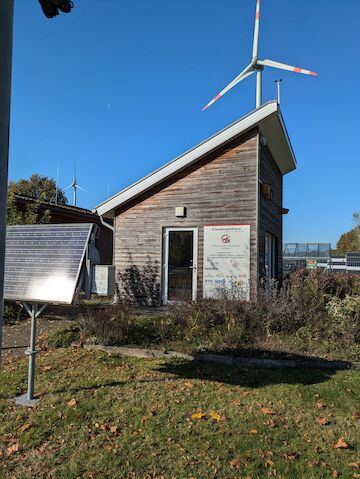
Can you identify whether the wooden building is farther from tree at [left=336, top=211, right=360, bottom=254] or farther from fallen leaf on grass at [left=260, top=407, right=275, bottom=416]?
tree at [left=336, top=211, right=360, bottom=254]

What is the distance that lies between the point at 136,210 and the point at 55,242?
7125mm

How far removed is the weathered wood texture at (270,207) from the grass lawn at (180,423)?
5741 millimetres

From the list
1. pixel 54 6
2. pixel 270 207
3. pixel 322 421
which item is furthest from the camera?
pixel 270 207

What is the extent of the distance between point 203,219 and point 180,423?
7.61 metres

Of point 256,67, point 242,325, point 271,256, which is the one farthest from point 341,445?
point 256,67

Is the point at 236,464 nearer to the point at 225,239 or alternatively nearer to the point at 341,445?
the point at 341,445

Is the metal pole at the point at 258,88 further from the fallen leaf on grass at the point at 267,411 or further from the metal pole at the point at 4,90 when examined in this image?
the metal pole at the point at 4,90

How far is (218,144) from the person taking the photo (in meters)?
10.9

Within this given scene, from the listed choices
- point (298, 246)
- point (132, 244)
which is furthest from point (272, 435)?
point (298, 246)

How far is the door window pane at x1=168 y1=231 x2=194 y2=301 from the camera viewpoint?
11.3 metres

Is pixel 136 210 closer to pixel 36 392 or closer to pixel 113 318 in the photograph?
pixel 113 318

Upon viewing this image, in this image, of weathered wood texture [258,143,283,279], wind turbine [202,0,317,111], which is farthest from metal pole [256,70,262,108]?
A: weathered wood texture [258,143,283,279]

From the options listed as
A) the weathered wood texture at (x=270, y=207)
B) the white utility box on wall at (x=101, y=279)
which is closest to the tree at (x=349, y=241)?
the weathered wood texture at (x=270, y=207)

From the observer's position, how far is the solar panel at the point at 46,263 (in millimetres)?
4457
